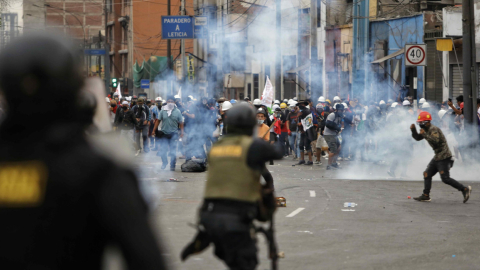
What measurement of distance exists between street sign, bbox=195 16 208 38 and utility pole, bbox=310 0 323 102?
8.41 metres

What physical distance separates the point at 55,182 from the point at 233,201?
305 cm

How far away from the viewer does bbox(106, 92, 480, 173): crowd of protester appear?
17828mm

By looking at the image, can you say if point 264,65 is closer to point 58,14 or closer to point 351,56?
point 351,56

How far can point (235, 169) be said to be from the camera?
16.1 ft

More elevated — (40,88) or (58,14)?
(58,14)

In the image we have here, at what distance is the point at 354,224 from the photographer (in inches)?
386

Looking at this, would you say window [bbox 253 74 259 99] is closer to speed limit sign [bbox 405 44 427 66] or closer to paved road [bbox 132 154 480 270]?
speed limit sign [bbox 405 44 427 66]

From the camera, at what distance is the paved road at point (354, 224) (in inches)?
291

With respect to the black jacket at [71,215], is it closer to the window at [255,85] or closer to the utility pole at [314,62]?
the utility pole at [314,62]

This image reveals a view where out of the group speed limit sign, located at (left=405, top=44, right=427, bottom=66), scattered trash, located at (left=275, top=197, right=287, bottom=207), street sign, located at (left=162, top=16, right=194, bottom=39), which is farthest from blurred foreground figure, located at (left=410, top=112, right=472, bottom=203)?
street sign, located at (left=162, top=16, right=194, bottom=39)

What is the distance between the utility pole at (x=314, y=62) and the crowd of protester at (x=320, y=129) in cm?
1563

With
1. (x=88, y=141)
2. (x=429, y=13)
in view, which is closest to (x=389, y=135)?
(x=429, y=13)

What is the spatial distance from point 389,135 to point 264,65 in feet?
93.7

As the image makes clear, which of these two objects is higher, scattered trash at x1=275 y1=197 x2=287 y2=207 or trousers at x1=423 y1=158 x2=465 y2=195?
trousers at x1=423 y1=158 x2=465 y2=195
